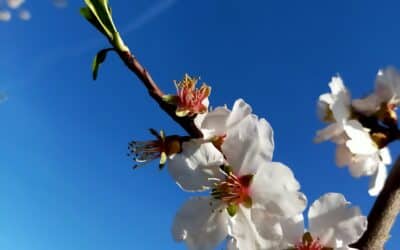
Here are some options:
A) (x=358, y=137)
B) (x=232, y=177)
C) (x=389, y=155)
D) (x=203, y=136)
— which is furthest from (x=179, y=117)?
(x=389, y=155)

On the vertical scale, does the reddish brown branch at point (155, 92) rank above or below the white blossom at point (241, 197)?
above

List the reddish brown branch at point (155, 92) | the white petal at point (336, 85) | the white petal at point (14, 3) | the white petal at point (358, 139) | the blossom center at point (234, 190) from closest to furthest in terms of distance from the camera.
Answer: the reddish brown branch at point (155, 92) < the blossom center at point (234, 190) < the white petal at point (358, 139) < the white petal at point (336, 85) < the white petal at point (14, 3)

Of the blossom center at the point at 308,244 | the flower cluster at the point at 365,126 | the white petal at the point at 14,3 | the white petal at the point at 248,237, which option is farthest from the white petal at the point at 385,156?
the white petal at the point at 14,3

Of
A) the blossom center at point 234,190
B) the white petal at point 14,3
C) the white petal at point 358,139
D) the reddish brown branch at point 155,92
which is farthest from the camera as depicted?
the white petal at point 14,3

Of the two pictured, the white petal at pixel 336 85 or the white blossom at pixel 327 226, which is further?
the white petal at pixel 336 85

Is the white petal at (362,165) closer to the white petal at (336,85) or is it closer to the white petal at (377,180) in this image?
the white petal at (377,180)

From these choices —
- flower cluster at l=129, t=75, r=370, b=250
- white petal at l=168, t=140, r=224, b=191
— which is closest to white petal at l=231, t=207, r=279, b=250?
flower cluster at l=129, t=75, r=370, b=250

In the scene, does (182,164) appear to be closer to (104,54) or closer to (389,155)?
(104,54)
